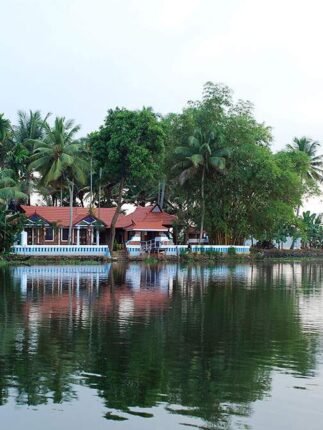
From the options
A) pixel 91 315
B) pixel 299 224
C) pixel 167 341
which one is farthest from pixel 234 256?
pixel 167 341

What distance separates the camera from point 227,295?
22859mm

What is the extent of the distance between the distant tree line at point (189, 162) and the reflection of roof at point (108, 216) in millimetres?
1279

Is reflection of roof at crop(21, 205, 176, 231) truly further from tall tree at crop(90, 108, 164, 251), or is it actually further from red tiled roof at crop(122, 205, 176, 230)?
tall tree at crop(90, 108, 164, 251)

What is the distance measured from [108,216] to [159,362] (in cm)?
4273

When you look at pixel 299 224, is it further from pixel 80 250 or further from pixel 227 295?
pixel 227 295

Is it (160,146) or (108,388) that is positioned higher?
(160,146)

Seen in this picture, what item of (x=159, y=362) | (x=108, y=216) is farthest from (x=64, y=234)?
(x=159, y=362)

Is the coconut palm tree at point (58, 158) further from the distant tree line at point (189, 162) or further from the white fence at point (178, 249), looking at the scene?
the white fence at point (178, 249)

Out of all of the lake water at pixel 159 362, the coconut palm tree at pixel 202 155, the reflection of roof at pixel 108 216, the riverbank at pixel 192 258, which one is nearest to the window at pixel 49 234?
the reflection of roof at pixel 108 216

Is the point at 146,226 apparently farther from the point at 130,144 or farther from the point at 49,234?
the point at 130,144

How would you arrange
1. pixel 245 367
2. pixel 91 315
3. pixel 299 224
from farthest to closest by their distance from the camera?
pixel 299 224, pixel 91 315, pixel 245 367

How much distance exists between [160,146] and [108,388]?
36.9 metres

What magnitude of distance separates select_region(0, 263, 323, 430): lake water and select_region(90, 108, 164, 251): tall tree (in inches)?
949

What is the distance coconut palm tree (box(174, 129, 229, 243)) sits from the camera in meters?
49.1
